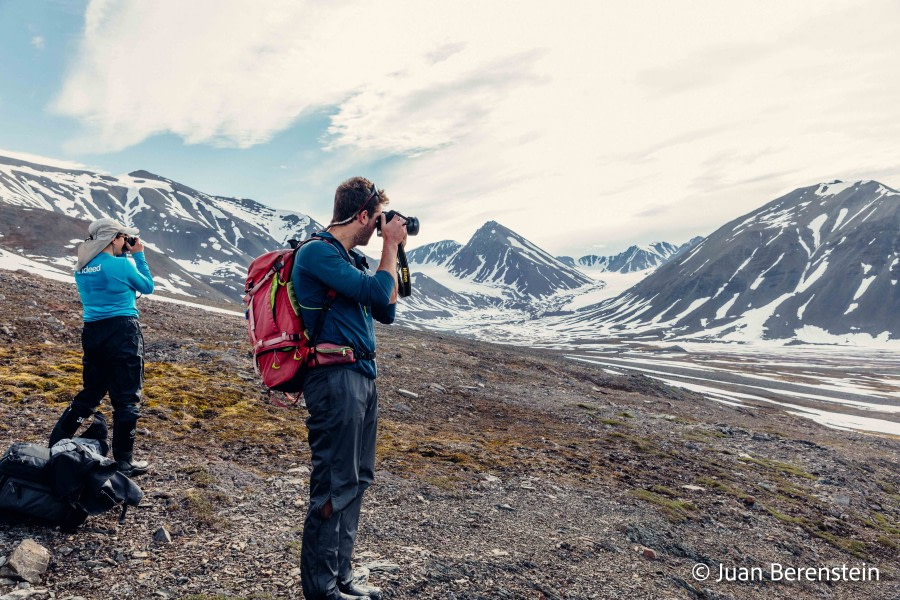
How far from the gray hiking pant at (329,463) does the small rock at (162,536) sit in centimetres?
251

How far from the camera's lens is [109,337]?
6.85m

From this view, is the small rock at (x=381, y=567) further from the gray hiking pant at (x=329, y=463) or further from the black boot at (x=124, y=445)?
the black boot at (x=124, y=445)

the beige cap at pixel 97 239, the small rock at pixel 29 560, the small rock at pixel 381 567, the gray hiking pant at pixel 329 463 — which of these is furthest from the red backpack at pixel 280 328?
the beige cap at pixel 97 239

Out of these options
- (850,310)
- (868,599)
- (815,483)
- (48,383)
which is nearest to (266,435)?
(48,383)

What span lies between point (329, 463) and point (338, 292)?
1.55 meters

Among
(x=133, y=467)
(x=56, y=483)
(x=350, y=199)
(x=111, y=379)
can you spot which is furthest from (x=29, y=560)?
(x=350, y=199)

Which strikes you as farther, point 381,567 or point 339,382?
point 381,567

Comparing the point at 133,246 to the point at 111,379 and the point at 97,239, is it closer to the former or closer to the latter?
the point at 97,239

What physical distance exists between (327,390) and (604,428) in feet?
52.3

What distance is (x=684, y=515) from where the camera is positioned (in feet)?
32.9

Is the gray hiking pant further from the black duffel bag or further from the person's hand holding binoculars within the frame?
the person's hand holding binoculars

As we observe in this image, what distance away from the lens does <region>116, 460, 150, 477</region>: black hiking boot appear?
23.1ft

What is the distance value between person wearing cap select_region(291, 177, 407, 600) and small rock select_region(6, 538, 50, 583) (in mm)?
2818

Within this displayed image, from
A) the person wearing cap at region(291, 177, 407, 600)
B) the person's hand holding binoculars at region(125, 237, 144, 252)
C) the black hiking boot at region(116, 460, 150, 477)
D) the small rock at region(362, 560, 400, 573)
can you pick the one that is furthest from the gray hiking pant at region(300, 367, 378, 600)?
the person's hand holding binoculars at region(125, 237, 144, 252)
